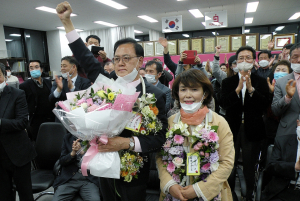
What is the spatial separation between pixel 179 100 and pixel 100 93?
77cm

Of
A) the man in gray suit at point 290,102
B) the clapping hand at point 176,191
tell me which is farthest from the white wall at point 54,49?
the clapping hand at point 176,191

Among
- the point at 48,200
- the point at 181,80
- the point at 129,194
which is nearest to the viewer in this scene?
the point at 129,194

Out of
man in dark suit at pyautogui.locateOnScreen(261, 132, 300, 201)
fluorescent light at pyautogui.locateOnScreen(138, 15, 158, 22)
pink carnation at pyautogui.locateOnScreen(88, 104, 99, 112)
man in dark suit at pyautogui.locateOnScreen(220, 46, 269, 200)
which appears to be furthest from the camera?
fluorescent light at pyautogui.locateOnScreen(138, 15, 158, 22)

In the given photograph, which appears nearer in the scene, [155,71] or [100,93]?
[100,93]

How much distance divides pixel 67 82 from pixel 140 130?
86.9 inches

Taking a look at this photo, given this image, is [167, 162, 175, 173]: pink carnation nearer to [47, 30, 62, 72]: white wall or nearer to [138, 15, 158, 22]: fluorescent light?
[138, 15, 158, 22]: fluorescent light

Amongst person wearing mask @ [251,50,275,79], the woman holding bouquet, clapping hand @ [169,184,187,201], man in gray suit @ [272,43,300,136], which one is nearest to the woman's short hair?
the woman holding bouquet

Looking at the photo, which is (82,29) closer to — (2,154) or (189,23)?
(189,23)

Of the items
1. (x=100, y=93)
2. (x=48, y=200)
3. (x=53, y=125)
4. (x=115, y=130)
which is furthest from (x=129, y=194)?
(x=48, y=200)

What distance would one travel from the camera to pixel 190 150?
154 cm

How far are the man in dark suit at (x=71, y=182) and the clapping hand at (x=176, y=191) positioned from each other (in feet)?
3.03

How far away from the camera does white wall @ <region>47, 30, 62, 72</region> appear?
442 inches

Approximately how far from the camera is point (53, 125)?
2.64 m

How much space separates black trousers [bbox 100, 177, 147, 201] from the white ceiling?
22.4ft
